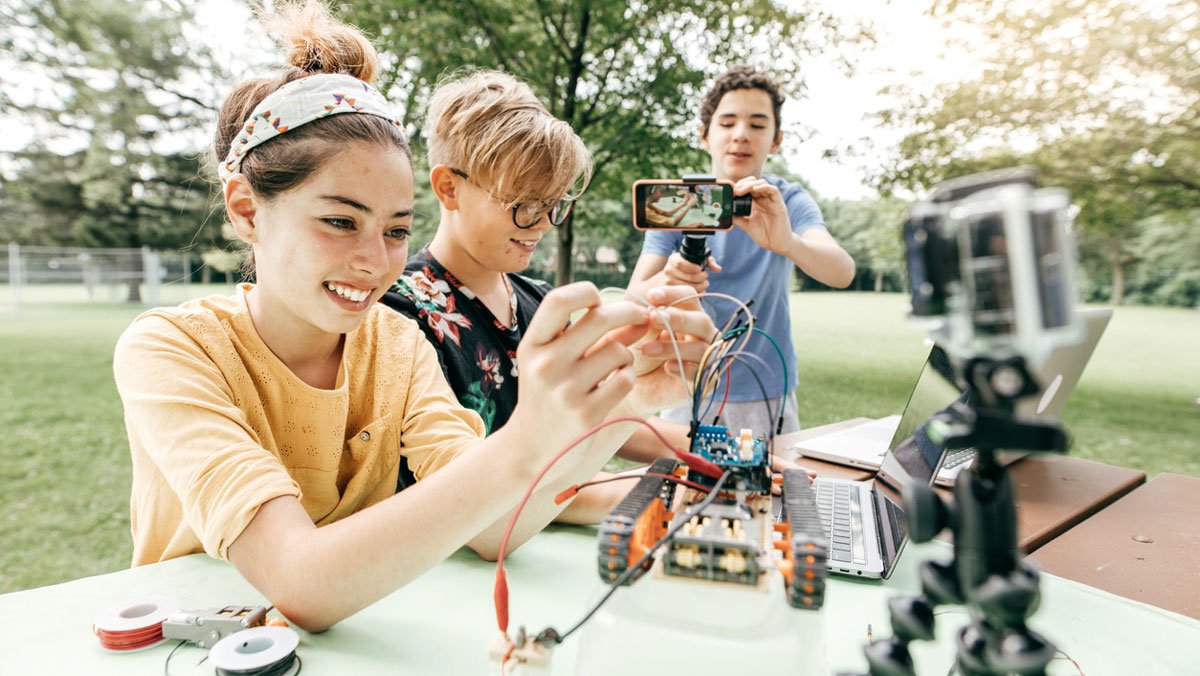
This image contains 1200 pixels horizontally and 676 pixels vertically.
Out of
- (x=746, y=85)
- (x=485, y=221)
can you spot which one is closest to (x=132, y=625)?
(x=485, y=221)

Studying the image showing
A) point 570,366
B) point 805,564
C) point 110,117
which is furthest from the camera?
point 110,117

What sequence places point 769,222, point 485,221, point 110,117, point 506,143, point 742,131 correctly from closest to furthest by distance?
point 506,143 < point 485,221 < point 769,222 < point 742,131 < point 110,117

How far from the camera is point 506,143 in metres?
1.97

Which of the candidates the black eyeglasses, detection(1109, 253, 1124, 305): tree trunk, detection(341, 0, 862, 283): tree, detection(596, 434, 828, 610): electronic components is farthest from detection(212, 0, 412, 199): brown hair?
detection(1109, 253, 1124, 305): tree trunk

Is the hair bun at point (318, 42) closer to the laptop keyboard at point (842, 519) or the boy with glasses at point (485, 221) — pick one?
the boy with glasses at point (485, 221)

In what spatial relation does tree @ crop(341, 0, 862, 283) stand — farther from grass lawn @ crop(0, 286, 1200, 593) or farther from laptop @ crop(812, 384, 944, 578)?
laptop @ crop(812, 384, 944, 578)

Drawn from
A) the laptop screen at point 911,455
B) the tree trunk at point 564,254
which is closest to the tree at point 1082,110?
the tree trunk at point 564,254

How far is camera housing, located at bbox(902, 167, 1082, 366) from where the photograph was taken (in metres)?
0.47

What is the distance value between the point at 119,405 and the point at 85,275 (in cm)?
1599

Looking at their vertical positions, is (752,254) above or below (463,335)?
above

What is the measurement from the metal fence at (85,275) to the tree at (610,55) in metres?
14.5

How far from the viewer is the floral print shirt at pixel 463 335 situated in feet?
6.61

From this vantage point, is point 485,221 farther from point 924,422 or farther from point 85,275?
point 85,275

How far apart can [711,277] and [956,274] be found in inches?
115
